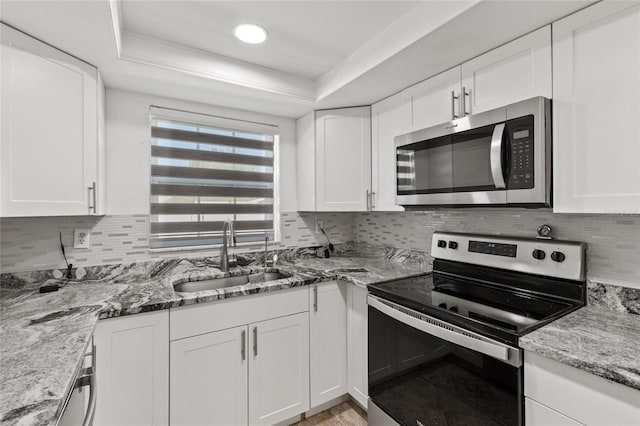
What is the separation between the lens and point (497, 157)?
133 cm

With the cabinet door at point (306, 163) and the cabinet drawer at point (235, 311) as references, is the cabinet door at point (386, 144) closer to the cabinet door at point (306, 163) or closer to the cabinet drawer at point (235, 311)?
the cabinet door at point (306, 163)

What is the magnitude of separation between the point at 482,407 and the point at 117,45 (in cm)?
221

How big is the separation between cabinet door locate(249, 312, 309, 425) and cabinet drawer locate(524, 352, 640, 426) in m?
1.18

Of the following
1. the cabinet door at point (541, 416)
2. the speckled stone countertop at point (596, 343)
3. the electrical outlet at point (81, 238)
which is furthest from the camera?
the electrical outlet at point (81, 238)

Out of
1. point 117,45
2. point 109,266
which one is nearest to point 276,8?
point 117,45

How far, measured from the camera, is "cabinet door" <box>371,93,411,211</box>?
2.01 metres

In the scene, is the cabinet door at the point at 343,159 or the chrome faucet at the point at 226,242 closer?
the chrome faucet at the point at 226,242

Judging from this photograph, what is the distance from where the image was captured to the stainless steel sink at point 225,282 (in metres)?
1.95

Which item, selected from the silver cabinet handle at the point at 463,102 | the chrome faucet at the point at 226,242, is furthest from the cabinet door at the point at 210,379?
the silver cabinet handle at the point at 463,102

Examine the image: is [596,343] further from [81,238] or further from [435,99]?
[81,238]

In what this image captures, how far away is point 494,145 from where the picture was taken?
1.35 meters

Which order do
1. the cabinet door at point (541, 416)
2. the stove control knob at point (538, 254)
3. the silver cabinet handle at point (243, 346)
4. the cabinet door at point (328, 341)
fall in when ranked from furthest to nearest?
the cabinet door at point (328, 341)
the silver cabinet handle at point (243, 346)
the stove control knob at point (538, 254)
the cabinet door at point (541, 416)

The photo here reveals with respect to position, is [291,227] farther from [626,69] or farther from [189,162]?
[626,69]

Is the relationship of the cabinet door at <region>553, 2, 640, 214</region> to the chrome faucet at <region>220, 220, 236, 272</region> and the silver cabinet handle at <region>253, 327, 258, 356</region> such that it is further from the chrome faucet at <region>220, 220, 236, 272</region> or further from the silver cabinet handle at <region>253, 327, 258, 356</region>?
the chrome faucet at <region>220, 220, 236, 272</region>
